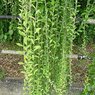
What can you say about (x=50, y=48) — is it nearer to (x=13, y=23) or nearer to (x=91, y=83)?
(x=91, y=83)

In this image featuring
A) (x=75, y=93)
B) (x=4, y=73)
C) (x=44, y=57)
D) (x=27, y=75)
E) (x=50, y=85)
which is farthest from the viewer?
(x=4, y=73)

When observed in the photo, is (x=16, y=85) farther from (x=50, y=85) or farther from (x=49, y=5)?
(x=49, y=5)

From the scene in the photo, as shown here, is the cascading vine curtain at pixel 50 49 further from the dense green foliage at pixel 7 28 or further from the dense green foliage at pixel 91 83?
the dense green foliage at pixel 7 28

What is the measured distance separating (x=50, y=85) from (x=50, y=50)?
339 mm

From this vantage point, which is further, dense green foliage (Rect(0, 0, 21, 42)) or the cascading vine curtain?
dense green foliage (Rect(0, 0, 21, 42))

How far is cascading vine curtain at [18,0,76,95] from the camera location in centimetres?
235

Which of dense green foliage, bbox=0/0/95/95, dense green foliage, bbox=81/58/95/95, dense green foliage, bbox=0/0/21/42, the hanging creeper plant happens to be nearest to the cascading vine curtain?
dense green foliage, bbox=0/0/95/95

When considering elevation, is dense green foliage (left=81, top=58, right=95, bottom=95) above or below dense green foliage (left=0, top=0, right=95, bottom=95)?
below

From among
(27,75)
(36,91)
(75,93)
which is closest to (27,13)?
(27,75)

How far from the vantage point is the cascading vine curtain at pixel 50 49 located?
2348mm

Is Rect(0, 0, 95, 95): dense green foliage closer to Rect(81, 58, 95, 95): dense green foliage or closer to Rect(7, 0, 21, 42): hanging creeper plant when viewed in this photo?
Rect(81, 58, 95, 95): dense green foliage

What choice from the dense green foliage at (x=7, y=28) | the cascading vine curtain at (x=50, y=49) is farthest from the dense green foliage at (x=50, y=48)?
the dense green foliage at (x=7, y=28)

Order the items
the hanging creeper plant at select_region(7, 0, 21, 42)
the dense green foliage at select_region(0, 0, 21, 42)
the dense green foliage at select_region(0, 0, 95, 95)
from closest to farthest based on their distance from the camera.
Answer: the dense green foliage at select_region(0, 0, 95, 95) < the hanging creeper plant at select_region(7, 0, 21, 42) < the dense green foliage at select_region(0, 0, 21, 42)

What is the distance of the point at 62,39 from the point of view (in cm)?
259
